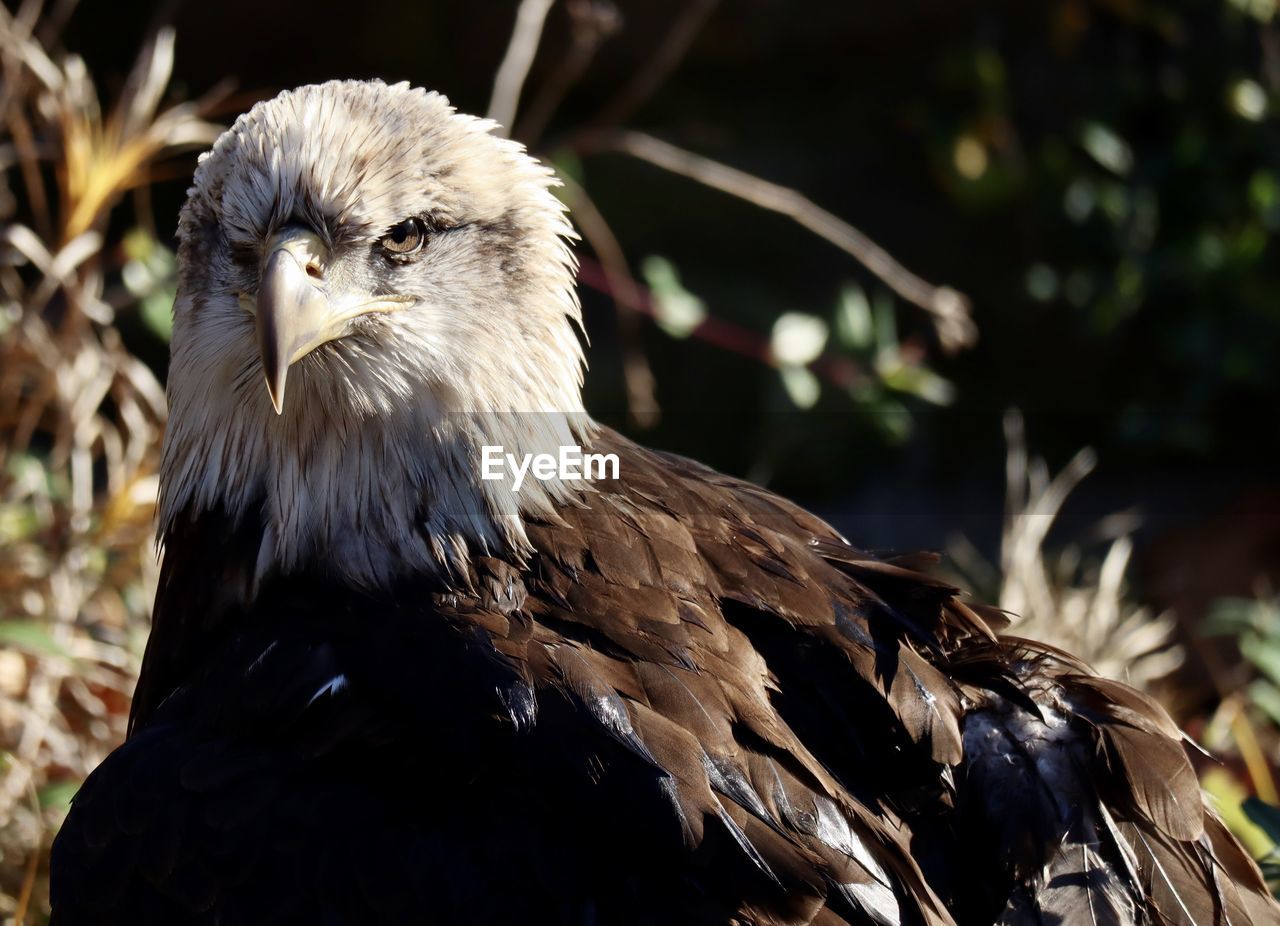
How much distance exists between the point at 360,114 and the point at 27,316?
Answer: 1.69m

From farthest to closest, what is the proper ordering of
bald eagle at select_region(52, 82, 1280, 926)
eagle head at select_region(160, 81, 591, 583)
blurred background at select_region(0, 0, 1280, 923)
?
blurred background at select_region(0, 0, 1280, 923)
eagle head at select_region(160, 81, 591, 583)
bald eagle at select_region(52, 82, 1280, 926)

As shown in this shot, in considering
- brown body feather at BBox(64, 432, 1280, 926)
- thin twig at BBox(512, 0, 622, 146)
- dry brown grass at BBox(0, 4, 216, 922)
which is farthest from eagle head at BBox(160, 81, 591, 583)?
thin twig at BBox(512, 0, 622, 146)

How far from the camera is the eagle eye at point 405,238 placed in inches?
82.8

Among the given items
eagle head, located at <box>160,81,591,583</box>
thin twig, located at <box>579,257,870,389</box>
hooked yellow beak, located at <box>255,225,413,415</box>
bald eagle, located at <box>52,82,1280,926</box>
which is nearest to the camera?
bald eagle, located at <box>52,82,1280,926</box>

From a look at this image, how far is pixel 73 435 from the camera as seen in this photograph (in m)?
3.62

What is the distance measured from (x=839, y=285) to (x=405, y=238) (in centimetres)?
442

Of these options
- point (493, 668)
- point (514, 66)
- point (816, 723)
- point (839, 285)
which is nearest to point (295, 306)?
point (493, 668)

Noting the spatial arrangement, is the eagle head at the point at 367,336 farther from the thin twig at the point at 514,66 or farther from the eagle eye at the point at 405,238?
the thin twig at the point at 514,66

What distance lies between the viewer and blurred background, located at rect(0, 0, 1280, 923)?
136 inches

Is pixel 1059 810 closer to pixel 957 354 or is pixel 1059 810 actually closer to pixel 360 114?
pixel 360 114

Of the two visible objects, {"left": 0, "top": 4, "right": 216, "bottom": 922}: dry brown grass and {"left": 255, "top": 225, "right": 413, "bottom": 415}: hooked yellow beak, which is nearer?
{"left": 255, "top": 225, "right": 413, "bottom": 415}: hooked yellow beak

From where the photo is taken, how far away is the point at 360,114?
2.09 metres

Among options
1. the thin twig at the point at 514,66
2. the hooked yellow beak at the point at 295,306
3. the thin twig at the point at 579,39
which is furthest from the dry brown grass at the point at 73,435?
the hooked yellow beak at the point at 295,306

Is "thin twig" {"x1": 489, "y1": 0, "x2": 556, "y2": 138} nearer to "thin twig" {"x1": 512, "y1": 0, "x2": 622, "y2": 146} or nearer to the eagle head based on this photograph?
"thin twig" {"x1": 512, "y1": 0, "x2": 622, "y2": 146}
